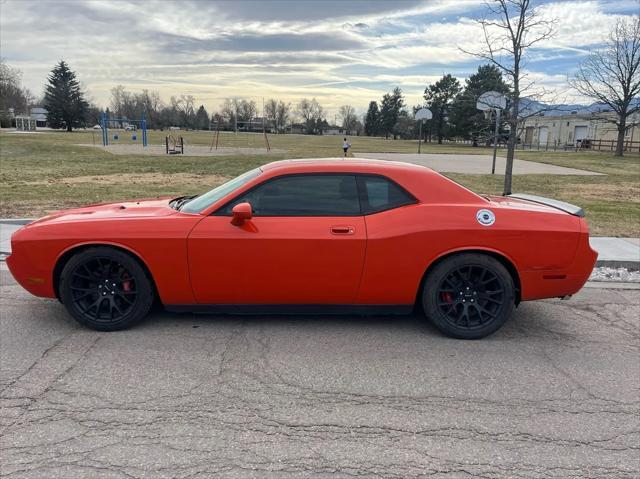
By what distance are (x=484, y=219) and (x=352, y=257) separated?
1133 millimetres

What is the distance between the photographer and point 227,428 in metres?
2.84

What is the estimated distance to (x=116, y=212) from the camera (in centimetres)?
438

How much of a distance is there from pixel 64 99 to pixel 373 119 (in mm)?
68885

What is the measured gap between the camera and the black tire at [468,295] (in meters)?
4.07

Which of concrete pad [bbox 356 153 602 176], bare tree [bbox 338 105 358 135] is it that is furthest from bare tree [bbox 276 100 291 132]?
concrete pad [bbox 356 153 602 176]

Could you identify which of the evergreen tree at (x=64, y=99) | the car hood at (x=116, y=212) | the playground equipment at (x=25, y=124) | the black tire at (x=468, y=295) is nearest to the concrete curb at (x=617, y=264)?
the black tire at (x=468, y=295)

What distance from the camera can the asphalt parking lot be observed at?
101 inches

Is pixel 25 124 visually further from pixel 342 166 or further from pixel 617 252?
pixel 617 252

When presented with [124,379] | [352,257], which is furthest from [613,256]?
[124,379]

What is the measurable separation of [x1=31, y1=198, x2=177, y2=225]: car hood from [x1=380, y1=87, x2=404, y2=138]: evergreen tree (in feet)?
351

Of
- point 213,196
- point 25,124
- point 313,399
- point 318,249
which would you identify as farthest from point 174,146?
point 25,124

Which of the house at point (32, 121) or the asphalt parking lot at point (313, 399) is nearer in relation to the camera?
the asphalt parking lot at point (313, 399)

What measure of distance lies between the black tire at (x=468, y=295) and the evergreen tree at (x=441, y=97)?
7124 cm

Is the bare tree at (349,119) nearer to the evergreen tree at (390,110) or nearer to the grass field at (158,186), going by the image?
the evergreen tree at (390,110)
